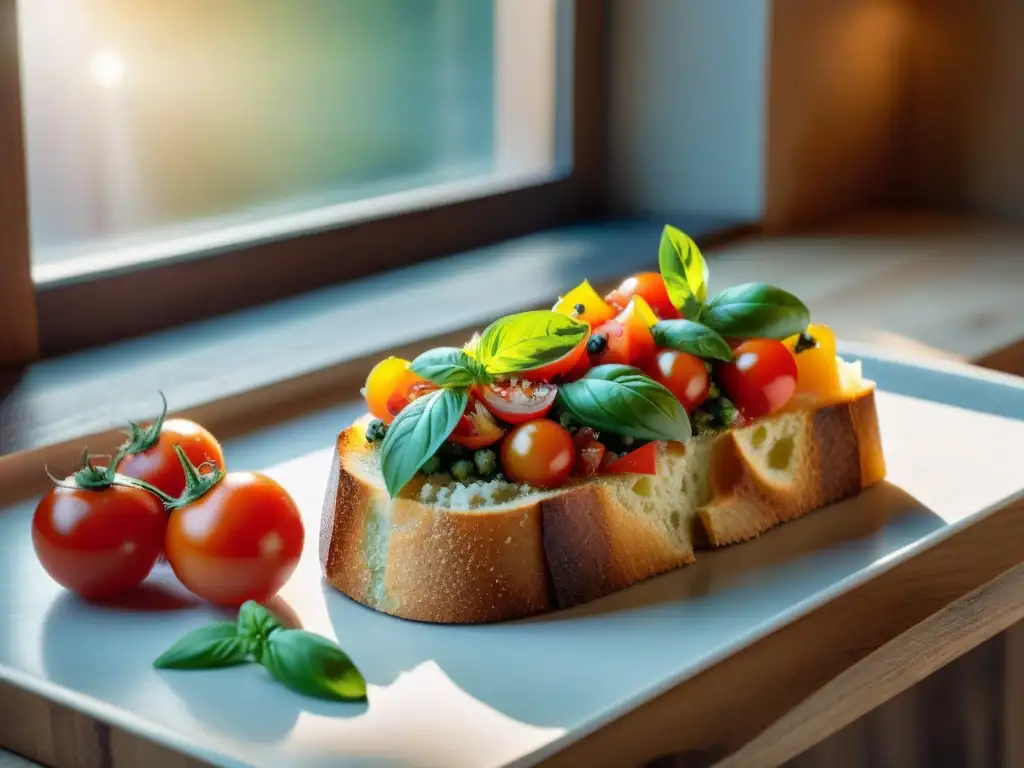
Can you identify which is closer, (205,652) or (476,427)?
(205,652)

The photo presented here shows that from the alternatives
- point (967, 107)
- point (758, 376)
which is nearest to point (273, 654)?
point (758, 376)

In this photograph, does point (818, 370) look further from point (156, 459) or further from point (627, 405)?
point (156, 459)

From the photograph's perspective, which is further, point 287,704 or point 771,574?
point 771,574

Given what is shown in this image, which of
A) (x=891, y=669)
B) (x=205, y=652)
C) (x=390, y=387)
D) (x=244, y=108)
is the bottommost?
(x=891, y=669)

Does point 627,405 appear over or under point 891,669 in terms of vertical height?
over

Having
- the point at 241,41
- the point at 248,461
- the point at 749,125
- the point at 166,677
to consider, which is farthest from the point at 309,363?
the point at 749,125

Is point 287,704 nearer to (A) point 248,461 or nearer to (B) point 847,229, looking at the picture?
(A) point 248,461

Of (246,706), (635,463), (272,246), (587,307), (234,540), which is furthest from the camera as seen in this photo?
(272,246)
